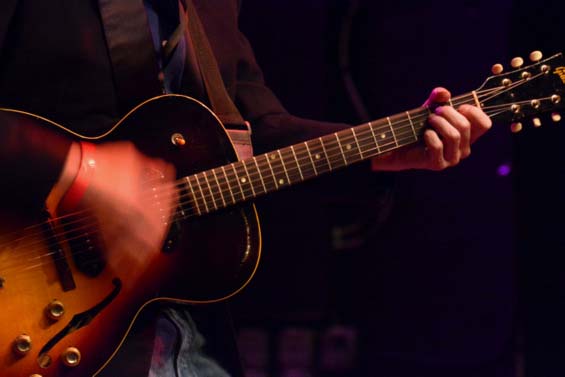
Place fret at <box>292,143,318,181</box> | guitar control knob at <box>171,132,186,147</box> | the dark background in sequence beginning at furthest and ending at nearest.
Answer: the dark background
fret at <box>292,143,318,181</box>
guitar control knob at <box>171,132,186,147</box>

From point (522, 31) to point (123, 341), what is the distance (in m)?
1.88

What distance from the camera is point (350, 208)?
244 centimetres

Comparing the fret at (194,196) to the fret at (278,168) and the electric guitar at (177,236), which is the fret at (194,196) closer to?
the electric guitar at (177,236)

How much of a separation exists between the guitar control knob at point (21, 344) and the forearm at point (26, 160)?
0.21 m

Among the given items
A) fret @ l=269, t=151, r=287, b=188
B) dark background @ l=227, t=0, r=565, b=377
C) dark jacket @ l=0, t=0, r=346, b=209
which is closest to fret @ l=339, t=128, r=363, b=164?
fret @ l=269, t=151, r=287, b=188

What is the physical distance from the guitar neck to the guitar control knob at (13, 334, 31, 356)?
342 mm

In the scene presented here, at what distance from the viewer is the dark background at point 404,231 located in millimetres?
2332

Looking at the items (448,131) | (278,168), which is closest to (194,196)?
(278,168)

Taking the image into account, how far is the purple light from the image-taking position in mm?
2344

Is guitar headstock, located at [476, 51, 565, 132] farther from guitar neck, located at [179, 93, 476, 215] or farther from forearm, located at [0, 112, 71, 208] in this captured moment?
forearm, located at [0, 112, 71, 208]

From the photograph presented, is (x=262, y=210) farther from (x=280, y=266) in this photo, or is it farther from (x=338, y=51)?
(x=338, y=51)

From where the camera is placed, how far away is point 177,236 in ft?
3.68

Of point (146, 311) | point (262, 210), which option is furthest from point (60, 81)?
point (262, 210)

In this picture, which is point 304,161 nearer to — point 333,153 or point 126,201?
point 333,153
